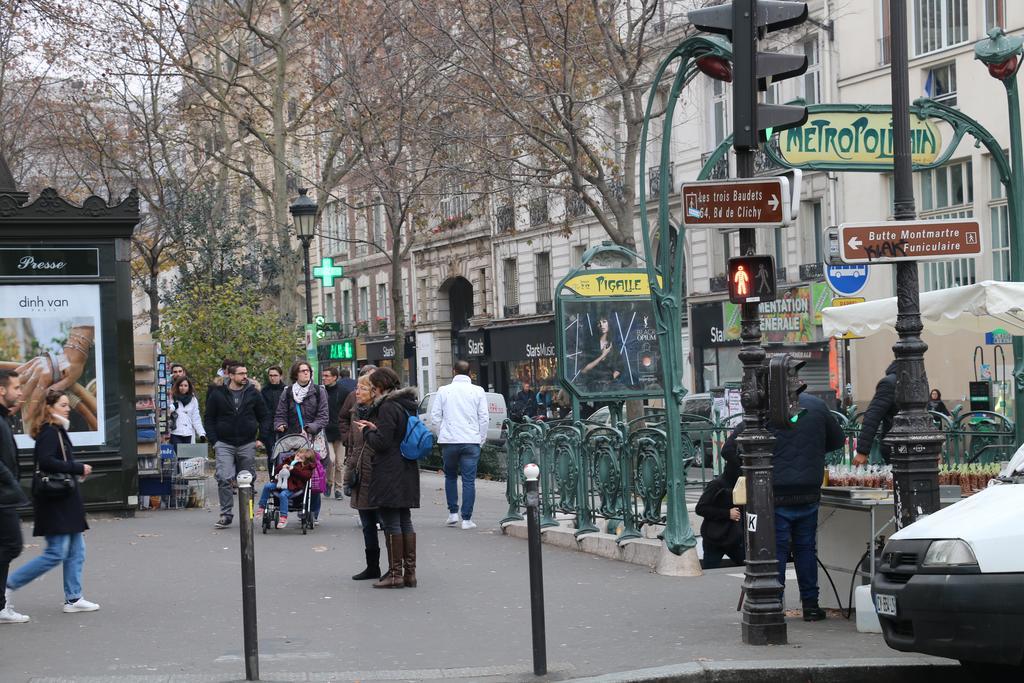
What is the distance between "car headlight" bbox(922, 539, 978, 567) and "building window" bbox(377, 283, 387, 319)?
53136 mm

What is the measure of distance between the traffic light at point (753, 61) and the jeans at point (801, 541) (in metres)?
2.38

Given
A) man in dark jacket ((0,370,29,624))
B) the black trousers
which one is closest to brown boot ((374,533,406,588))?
man in dark jacket ((0,370,29,624))

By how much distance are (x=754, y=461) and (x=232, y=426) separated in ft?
29.4

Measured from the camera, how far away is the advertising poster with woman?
53.1 feet

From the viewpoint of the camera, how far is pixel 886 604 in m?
7.34

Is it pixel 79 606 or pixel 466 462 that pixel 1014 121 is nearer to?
pixel 466 462

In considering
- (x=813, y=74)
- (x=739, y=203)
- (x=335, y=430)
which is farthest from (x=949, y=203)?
(x=739, y=203)

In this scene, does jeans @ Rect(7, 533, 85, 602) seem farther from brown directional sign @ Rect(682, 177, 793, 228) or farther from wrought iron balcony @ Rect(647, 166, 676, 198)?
wrought iron balcony @ Rect(647, 166, 676, 198)

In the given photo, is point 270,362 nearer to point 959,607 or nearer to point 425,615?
point 425,615

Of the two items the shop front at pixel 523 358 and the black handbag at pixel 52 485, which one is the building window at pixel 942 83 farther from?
the black handbag at pixel 52 485

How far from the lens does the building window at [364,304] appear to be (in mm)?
61625

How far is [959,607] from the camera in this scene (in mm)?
6887

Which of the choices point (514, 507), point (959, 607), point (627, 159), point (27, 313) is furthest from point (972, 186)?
point (959, 607)

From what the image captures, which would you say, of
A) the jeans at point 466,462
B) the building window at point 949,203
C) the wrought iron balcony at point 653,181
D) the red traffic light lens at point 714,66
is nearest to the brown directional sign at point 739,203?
the red traffic light lens at point 714,66
